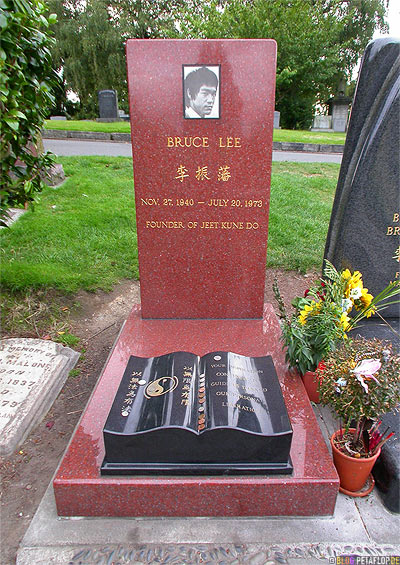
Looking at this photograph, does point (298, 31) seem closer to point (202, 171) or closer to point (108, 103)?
point (108, 103)

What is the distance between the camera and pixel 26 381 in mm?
2924

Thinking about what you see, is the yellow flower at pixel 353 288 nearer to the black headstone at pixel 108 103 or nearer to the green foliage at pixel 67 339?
the green foliage at pixel 67 339

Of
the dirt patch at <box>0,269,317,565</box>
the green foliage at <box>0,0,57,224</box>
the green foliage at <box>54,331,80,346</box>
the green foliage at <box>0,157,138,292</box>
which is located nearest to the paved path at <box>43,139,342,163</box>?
the green foliage at <box>0,157,138,292</box>

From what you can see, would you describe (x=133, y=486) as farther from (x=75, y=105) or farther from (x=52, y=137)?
(x=75, y=105)

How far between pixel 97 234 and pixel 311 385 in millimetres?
3828

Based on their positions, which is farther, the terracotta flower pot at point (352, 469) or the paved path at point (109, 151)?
the paved path at point (109, 151)

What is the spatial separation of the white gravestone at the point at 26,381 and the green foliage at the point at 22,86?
46.1 inches

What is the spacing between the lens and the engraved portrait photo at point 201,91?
108 inches

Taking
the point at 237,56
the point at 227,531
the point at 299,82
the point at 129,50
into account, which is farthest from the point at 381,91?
the point at 299,82

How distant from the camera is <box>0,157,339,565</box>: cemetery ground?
2.39 m

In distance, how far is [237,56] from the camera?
8.91 feet

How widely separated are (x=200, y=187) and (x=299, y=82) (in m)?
24.7

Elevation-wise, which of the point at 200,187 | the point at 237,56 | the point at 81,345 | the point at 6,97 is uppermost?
the point at 237,56

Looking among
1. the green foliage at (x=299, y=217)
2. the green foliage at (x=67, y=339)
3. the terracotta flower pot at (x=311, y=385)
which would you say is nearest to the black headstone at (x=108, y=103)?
the green foliage at (x=299, y=217)
